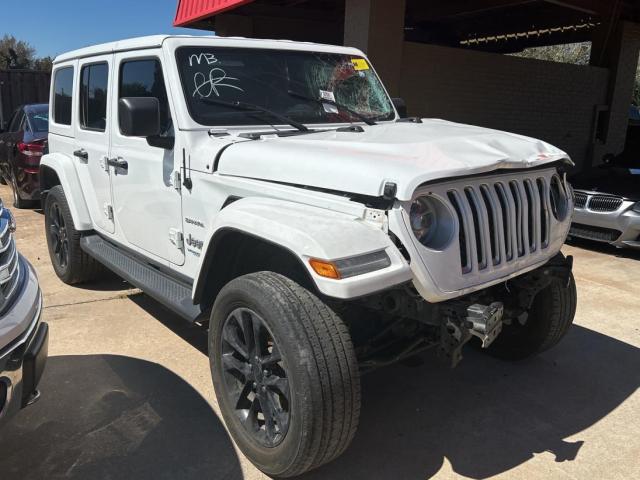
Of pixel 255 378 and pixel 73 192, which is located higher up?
pixel 73 192

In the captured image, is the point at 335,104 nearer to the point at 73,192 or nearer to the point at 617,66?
the point at 73,192

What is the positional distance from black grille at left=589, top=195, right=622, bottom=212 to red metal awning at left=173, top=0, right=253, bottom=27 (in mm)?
5598

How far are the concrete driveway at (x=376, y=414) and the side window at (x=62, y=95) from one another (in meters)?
1.93

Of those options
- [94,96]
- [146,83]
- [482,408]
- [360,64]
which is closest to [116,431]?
[482,408]

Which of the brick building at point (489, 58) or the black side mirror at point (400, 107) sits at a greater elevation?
the brick building at point (489, 58)

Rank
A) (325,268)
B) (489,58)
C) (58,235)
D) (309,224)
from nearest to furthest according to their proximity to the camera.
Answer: (325,268)
(309,224)
(58,235)
(489,58)

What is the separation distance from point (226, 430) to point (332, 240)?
138 cm

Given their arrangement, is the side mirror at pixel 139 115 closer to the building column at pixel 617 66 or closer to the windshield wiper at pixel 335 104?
the windshield wiper at pixel 335 104

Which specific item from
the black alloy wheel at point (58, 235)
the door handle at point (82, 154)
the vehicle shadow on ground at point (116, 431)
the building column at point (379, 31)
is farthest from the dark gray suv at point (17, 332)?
the building column at point (379, 31)

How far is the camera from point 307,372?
2.31 metres

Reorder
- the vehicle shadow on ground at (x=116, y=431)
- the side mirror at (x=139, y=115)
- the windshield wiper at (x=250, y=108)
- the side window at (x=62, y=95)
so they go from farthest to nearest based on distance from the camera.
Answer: the side window at (x=62, y=95) → the windshield wiper at (x=250, y=108) → the side mirror at (x=139, y=115) → the vehicle shadow on ground at (x=116, y=431)

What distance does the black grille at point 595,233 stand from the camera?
6726 millimetres

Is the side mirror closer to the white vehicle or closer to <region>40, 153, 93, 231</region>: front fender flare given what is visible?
the white vehicle

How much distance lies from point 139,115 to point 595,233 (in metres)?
5.77
